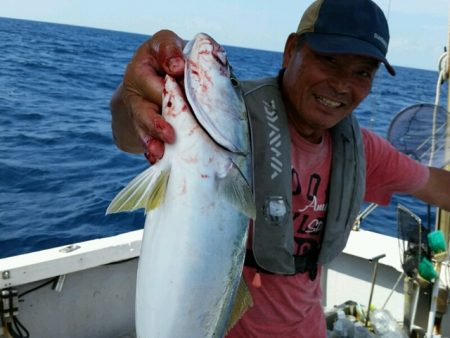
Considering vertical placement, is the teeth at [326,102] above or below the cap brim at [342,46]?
below

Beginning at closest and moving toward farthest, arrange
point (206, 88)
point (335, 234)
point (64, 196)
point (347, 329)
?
point (206, 88), point (335, 234), point (347, 329), point (64, 196)

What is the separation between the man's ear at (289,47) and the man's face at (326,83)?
0.23 feet

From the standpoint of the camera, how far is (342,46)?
2334mm

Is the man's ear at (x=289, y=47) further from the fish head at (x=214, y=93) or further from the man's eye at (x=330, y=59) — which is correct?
the fish head at (x=214, y=93)

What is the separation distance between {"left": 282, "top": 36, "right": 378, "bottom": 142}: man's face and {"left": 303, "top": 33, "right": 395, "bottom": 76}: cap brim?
6 cm

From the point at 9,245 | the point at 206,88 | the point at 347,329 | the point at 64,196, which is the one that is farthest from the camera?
the point at 64,196

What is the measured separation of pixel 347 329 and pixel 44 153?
8.23 metres

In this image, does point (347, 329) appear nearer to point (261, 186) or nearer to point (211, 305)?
point (261, 186)

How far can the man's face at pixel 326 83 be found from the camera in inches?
96.0

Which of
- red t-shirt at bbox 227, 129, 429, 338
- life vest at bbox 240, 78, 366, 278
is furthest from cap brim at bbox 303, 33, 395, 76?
red t-shirt at bbox 227, 129, 429, 338

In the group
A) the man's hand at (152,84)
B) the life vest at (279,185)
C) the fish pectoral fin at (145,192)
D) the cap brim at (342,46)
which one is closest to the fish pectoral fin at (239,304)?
the life vest at (279,185)

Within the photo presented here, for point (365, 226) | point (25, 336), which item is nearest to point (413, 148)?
point (25, 336)

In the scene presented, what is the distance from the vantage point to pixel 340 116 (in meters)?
2.53

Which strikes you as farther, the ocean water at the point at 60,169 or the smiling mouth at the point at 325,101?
the ocean water at the point at 60,169
